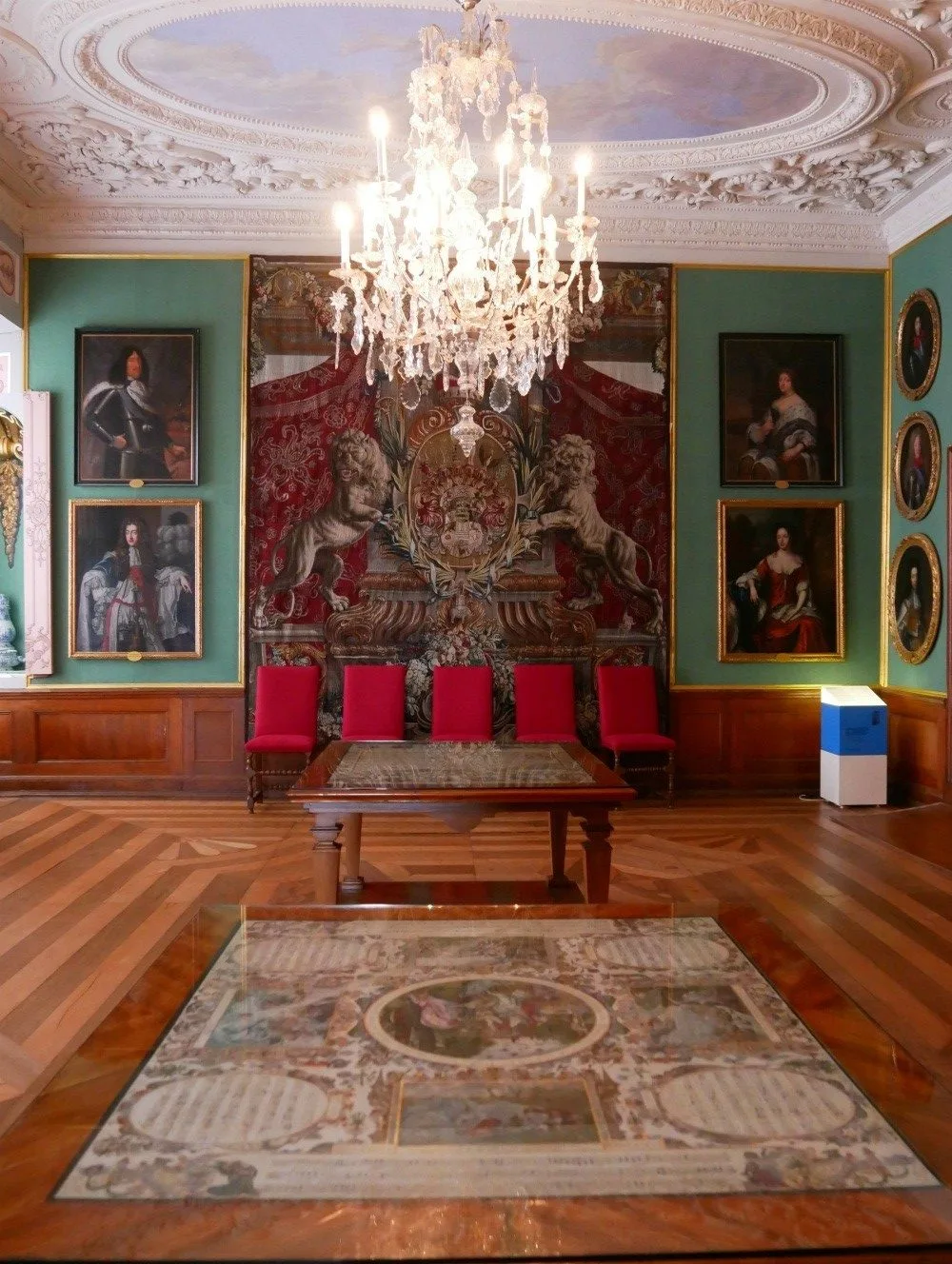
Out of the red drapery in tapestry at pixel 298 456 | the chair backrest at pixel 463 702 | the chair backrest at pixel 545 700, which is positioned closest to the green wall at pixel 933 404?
the chair backrest at pixel 545 700

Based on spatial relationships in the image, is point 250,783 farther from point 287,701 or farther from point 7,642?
point 7,642

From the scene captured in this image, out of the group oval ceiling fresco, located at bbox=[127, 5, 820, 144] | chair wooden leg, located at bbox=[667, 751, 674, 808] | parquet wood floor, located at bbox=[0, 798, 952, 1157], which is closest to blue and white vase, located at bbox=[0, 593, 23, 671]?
parquet wood floor, located at bbox=[0, 798, 952, 1157]

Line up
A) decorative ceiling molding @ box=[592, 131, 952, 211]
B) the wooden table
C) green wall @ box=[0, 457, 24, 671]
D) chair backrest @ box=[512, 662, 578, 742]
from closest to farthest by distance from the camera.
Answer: the wooden table
decorative ceiling molding @ box=[592, 131, 952, 211]
chair backrest @ box=[512, 662, 578, 742]
green wall @ box=[0, 457, 24, 671]

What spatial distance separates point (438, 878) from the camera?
634cm

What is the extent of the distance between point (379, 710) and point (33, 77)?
4.97m

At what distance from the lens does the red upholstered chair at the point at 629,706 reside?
8.70m

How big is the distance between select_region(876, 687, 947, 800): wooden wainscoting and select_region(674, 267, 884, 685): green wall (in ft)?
1.49

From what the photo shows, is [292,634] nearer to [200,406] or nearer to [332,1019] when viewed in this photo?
[200,406]

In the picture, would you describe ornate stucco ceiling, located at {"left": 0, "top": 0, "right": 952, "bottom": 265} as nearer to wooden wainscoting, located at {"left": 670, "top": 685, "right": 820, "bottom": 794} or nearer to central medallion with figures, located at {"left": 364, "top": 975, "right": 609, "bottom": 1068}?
wooden wainscoting, located at {"left": 670, "top": 685, "right": 820, "bottom": 794}

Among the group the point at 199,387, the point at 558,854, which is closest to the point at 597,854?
the point at 558,854

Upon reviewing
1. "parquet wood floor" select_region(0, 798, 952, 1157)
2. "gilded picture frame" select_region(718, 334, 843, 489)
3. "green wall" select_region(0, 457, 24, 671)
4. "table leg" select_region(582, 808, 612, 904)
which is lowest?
"parquet wood floor" select_region(0, 798, 952, 1157)

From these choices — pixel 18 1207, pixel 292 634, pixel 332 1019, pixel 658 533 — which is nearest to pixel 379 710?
pixel 292 634

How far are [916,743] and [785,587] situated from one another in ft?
5.47

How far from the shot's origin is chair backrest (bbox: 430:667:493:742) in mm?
8398
